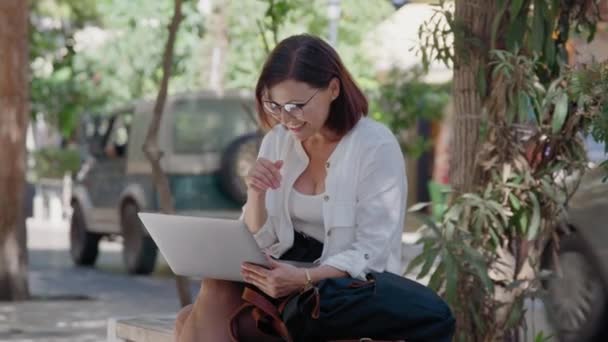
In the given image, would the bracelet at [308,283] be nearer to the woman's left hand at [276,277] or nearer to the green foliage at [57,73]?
the woman's left hand at [276,277]

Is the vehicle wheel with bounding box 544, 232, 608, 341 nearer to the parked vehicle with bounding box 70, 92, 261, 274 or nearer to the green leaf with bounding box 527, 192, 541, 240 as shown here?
the green leaf with bounding box 527, 192, 541, 240

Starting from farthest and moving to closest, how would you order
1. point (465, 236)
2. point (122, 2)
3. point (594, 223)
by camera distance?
point (122, 2)
point (594, 223)
point (465, 236)

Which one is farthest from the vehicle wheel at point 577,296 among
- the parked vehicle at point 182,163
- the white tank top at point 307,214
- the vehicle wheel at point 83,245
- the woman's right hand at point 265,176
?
the vehicle wheel at point 83,245

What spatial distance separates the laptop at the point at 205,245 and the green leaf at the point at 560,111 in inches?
60.3

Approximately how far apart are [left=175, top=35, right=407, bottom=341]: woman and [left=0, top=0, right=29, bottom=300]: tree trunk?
7.53 metres

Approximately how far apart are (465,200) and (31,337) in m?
4.25

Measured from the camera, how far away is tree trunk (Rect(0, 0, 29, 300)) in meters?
11.9

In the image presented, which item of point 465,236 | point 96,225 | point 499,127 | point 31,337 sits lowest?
point 96,225

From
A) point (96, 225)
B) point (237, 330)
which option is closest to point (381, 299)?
point (237, 330)

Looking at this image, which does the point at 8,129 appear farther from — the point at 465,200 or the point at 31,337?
the point at 465,200

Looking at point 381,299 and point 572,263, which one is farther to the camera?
point 572,263

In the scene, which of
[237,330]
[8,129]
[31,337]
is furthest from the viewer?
[8,129]

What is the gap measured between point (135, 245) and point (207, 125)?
1450 mm

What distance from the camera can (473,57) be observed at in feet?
20.5
